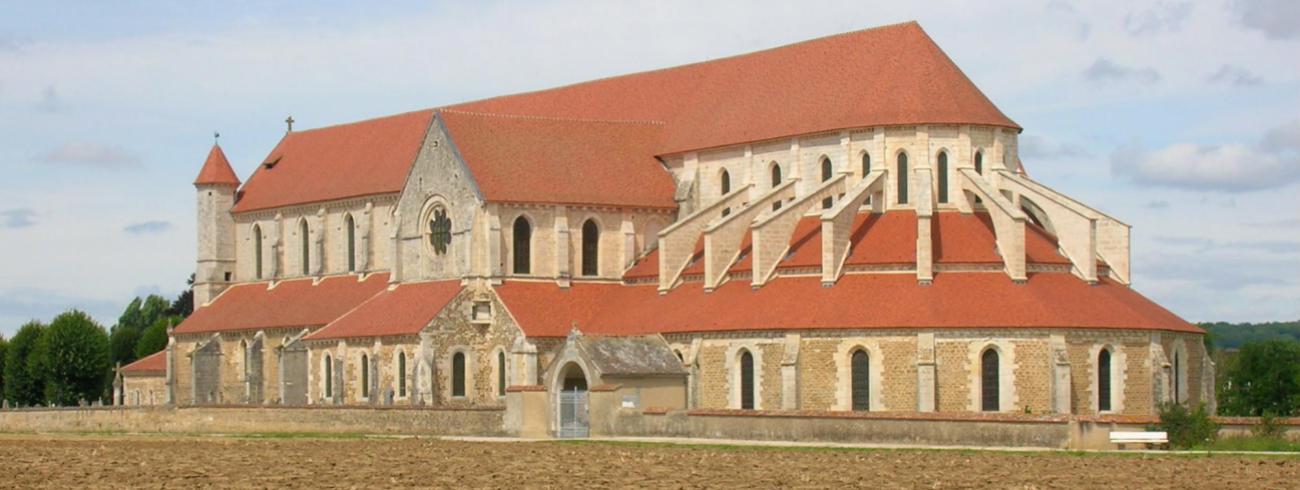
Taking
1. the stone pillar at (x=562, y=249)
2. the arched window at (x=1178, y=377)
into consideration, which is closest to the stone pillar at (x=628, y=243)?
the stone pillar at (x=562, y=249)

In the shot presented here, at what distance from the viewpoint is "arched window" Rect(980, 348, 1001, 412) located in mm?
78812

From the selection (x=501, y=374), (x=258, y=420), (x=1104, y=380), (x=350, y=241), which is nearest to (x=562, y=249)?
(x=501, y=374)

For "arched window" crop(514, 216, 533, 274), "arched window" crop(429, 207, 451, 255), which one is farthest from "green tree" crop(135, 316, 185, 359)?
"arched window" crop(514, 216, 533, 274)

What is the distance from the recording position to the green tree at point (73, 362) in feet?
428

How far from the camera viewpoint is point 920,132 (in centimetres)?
8744

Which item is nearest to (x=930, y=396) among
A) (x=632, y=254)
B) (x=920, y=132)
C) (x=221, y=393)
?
(x=920, y=132)

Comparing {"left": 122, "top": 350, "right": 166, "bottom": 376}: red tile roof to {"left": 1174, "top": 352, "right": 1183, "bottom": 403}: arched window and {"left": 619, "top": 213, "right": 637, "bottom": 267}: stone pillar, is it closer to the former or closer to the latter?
{"left": 619, "top": 213, "right": 637, "bottom": 267}: stone pillar

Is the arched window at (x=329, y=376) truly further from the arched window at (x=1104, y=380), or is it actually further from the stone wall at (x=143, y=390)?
the arched window at (x=1104, y=380)

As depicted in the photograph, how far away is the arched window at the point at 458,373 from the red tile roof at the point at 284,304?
432 inches

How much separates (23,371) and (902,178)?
6300 centimetres

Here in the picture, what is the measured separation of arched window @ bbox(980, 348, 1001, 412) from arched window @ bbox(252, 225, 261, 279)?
148 ft

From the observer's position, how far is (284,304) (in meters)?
107

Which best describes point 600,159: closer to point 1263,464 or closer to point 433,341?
point 433,341

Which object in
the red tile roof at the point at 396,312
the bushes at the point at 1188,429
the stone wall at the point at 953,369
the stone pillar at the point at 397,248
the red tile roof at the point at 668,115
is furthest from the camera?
the stone pillar at the point at 397,248
